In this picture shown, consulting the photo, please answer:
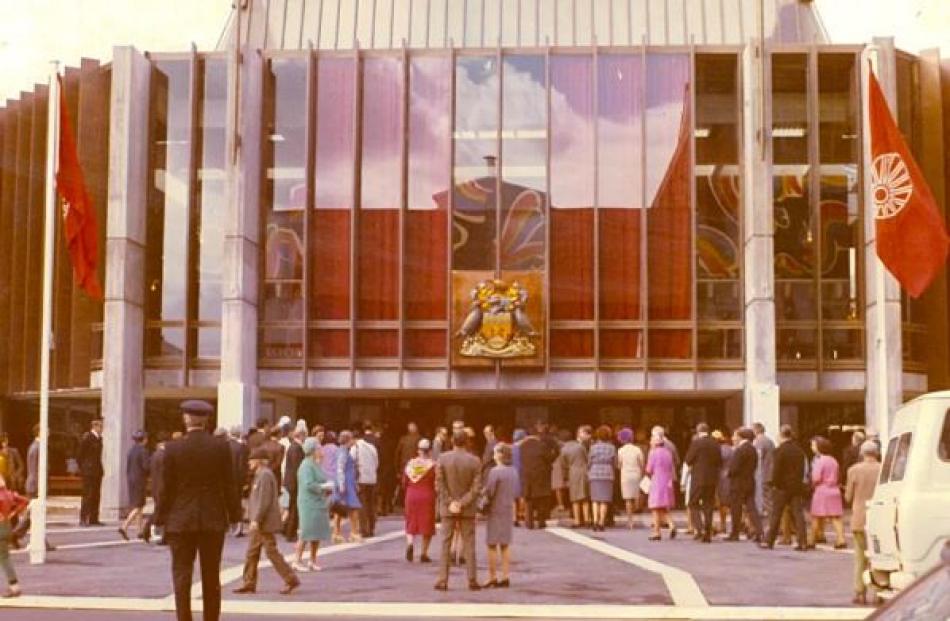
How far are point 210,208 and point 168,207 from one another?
103 centimetres

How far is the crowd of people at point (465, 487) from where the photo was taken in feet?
48.0

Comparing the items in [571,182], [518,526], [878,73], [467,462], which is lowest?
[518,526]

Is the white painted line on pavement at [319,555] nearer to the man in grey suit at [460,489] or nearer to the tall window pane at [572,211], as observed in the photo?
the man in grey suit at [460,489]

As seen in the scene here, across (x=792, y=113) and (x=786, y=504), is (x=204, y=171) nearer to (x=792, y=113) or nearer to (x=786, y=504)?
(x=792, y=113)

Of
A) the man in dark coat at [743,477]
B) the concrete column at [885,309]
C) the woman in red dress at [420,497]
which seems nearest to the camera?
the woman in red dress at [420,497]

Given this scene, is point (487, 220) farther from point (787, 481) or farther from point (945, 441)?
point (945, 441)

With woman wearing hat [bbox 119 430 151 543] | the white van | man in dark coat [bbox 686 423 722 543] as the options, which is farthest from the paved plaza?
woman wearing hat [bbox 119 430 151 543]

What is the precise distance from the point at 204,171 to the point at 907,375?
1746cm

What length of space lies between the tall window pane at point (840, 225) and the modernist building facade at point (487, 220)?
53mm

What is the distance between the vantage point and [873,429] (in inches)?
1219

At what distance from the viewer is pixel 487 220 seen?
3359cm

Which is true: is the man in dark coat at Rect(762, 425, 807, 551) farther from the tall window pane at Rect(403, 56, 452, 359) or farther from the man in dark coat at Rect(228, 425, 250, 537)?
the tall window pane at Rect(403, 56, 452, 359)

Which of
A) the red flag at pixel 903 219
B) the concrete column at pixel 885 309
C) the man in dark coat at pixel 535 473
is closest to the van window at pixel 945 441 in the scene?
the red flag at pixel 903 219

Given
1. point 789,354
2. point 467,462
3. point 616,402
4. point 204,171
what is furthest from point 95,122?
point 467,462
